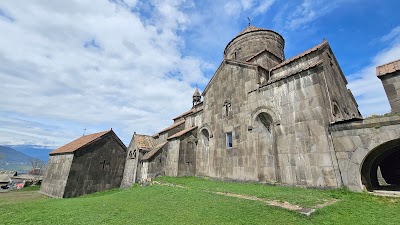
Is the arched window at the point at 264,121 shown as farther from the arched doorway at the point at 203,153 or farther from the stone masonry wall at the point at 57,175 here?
the stone masonry wall at the point at 57,175

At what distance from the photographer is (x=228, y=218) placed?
5.62 m

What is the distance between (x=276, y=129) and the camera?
38.5ft

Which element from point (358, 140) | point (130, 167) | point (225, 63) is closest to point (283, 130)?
point (358, 140)

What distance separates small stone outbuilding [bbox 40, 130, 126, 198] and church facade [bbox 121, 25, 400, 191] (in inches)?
103

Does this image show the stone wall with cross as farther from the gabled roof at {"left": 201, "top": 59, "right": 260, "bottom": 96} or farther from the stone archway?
the stone archway

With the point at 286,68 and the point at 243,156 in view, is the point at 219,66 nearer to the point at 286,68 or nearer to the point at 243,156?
the point at 286,68

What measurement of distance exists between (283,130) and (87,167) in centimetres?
1903

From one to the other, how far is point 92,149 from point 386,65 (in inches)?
990

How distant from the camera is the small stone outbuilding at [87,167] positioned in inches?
736

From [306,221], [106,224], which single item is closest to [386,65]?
[306,221]

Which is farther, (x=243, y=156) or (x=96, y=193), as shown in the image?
(x=96, y=193)

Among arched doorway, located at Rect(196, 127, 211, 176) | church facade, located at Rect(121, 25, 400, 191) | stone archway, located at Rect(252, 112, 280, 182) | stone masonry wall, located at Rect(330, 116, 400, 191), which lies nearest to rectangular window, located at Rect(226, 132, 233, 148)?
church facade, located at Rect(121, 25, 400, 191)

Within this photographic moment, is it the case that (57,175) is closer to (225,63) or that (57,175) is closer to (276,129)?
(225,63)

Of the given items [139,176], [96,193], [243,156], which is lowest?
[96,193]
